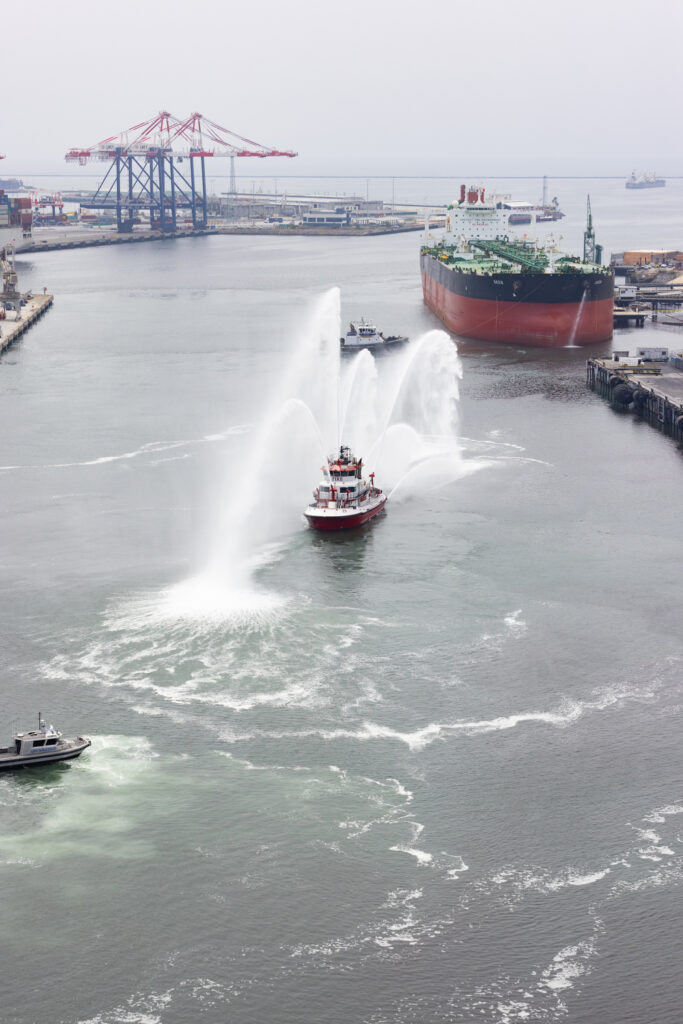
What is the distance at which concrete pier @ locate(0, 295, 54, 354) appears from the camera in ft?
433

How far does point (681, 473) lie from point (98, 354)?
6393cm

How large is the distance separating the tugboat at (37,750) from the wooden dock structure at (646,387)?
2150 inches

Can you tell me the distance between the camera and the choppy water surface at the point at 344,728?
108 feet

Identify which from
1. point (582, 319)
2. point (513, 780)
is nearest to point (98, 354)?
point (582, 319)

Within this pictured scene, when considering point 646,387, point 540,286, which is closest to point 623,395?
point 646,387

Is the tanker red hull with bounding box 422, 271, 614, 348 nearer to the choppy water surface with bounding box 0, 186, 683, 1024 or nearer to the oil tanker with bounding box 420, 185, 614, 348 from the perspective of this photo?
the oil tanker with bounding box 420, 185, 614, 348

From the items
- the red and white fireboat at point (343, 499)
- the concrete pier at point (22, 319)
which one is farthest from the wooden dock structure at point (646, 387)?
the concrete pier at point (22, 319)

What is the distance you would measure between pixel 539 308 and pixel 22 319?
56277 mm

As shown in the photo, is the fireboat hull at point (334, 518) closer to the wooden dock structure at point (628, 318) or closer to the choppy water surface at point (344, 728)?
the choppy water surface at point (344, 728)

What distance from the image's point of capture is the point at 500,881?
36000mm

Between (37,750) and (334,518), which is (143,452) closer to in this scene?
(334,518)

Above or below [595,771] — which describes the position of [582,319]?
above

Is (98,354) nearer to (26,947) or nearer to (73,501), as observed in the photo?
(73,501)

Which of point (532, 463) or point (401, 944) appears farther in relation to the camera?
point (532, 463)
